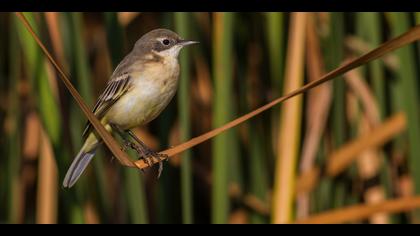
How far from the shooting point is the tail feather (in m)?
2.36

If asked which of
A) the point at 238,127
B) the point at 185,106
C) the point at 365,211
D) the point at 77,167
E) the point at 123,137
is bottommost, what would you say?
the point at 365,211

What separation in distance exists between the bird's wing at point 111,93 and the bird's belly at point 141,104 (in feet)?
0.07

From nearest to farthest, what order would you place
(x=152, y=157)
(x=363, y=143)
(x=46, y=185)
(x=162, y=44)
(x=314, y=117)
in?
(x=152, y=157) < (x=162, y=44) < (x=46, y=185) < (x=363, y=143) < (x=314, y=117)

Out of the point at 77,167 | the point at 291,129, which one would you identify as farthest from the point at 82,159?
the point at 291,129

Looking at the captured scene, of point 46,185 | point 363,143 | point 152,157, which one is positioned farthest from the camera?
point 363,143

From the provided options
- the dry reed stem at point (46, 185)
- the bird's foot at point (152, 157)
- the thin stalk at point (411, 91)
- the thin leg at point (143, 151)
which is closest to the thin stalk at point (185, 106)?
the thin leg at point (143, 151)

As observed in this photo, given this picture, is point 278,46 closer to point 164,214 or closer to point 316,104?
point 316,104

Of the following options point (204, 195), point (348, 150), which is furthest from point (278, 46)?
point (204, 195)

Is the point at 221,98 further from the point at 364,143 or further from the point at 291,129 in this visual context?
the point at 364,143

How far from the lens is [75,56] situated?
2.44m

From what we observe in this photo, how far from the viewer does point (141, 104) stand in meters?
2.27

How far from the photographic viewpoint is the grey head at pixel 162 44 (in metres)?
2.48

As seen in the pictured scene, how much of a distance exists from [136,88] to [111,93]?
113 mm

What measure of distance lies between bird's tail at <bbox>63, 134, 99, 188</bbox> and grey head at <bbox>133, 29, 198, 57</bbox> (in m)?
0.36
